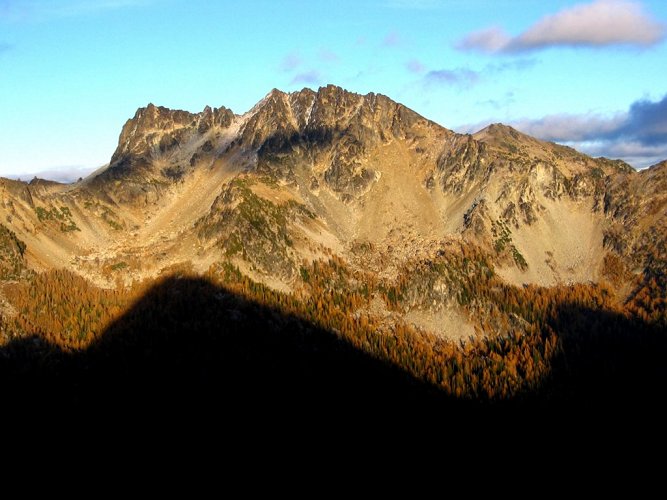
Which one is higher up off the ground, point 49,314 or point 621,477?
point 49,314

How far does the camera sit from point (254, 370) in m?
170

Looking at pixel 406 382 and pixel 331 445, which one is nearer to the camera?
pixel 331 445

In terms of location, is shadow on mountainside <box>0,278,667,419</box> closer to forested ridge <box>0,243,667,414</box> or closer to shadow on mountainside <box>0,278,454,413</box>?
shadow on mountainside <box>0,278,454,413</box>

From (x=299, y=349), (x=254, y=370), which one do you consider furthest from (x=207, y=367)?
(x=299, y=349)

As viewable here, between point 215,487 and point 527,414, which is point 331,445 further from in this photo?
point 527,414

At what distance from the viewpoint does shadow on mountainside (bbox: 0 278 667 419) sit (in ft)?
525

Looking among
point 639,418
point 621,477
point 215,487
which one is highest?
point 639,418

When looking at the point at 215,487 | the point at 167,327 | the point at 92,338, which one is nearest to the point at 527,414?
the point at 215,487

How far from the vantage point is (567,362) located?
177250 millimetres

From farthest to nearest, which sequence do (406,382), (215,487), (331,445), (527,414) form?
(406,382)
(527,414)
(331,445)
(215,487)

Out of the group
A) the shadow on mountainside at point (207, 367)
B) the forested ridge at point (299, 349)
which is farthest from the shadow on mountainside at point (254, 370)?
the forested ridge at point (299, 349)

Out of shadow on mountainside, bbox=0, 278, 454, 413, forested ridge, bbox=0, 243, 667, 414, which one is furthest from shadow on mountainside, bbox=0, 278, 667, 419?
forested ridge, bbox=0, 243, 667, 414

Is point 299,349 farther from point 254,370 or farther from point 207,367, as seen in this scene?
point 207,367

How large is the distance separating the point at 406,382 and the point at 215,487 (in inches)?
2630
